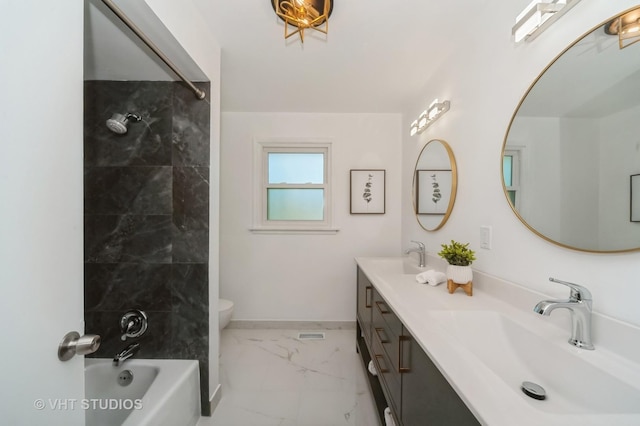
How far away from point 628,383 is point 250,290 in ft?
8.54

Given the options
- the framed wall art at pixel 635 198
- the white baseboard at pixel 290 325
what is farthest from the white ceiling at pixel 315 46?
the white baseboard at pixel 290 325

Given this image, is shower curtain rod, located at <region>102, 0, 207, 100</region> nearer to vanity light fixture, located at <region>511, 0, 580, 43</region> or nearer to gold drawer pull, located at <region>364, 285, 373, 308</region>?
vanity light fixture, located at <region>511, 0, 580, 43</region>

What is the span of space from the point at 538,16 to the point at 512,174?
0.61 m

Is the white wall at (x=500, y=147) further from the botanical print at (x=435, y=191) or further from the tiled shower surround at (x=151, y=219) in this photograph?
the tiled shower surround at (x=151, y=219)

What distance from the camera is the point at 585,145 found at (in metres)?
0.83

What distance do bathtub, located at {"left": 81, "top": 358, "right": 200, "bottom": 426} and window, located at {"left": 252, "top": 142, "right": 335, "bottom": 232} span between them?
151cm

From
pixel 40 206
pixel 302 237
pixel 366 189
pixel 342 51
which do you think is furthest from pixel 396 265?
pixel 40 206

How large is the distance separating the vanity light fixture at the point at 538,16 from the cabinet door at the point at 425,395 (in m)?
1.29

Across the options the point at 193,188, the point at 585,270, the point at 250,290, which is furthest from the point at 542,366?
the point at 250,290

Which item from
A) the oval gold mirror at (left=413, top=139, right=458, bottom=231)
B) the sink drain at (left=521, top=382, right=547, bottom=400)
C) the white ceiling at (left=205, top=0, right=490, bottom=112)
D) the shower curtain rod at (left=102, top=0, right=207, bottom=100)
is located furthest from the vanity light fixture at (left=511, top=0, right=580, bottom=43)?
the shower curtain rod at (left=102, top=0, right=207, bottom=100)

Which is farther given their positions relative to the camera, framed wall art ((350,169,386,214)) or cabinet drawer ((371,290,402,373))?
framed wall art ((350,169,386,214))

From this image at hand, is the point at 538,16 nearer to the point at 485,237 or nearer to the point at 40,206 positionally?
the point at 485,237

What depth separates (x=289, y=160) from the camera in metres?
2.77

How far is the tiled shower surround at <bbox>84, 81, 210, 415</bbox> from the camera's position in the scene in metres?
1.54
